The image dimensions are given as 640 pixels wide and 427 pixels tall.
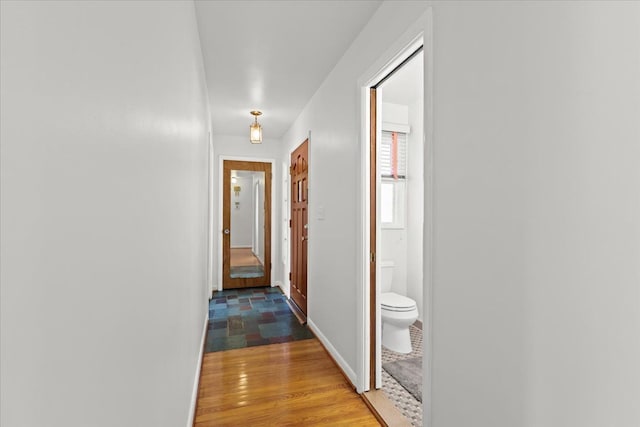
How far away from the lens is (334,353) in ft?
8.83

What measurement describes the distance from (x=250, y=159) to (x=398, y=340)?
11.9 feet

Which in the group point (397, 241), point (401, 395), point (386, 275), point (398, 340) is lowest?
point (401, 395)

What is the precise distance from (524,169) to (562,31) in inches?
15.7

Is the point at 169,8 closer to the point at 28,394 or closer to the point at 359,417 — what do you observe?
the point at 28,394

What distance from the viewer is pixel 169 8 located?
3.70 ft

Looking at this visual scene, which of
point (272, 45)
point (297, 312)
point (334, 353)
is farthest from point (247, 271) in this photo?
point (272, 45)

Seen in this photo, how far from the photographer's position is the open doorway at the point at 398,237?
220 centimetres

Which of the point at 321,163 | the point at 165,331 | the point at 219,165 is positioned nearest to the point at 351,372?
the point at 165,331

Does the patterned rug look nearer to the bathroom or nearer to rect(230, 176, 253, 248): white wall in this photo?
rect(230, 176, 253, 248): white wall

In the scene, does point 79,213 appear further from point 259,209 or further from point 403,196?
point 259,209

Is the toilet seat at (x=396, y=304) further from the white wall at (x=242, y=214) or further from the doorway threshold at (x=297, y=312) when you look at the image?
the white wall at (x=242, y=214)

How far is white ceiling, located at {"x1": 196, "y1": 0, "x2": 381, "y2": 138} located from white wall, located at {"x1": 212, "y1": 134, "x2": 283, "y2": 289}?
1327 mm

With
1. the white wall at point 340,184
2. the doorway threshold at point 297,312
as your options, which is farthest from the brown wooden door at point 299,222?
the white wall at point 340,184

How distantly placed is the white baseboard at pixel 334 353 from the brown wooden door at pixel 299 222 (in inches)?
18.9
